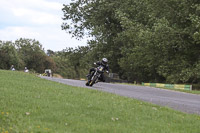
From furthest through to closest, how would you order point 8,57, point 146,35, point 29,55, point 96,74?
point 29,55 → point 8,57 → point 146,35 → point 96,74

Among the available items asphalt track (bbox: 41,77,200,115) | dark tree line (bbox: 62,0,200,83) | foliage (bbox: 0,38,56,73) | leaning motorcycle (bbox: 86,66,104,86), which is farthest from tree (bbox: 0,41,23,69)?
asphalt track (bbox: 41,77,200,115)

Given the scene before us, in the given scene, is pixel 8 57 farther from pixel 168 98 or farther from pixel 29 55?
pixel 168 98

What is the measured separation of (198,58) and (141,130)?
1196 inches

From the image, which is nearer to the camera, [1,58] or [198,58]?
[198,58]

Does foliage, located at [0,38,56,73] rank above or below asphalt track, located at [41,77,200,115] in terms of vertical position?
above

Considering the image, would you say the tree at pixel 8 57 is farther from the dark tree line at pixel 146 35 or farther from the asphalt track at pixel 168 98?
the asphalt track at pixel 168 98

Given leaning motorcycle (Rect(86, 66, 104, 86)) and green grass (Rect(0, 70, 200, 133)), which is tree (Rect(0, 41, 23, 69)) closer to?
leaning motorcycle (Rect(86, 66, 104, 86))

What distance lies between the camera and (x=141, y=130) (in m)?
8.24

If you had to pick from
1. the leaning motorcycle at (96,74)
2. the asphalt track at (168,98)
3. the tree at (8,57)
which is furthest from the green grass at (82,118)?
the tree at (8,57)

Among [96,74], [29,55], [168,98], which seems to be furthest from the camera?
[29,55]

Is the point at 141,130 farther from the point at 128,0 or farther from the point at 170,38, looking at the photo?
the point at 128,0

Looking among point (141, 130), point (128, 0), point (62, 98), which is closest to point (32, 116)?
point (141, 130)

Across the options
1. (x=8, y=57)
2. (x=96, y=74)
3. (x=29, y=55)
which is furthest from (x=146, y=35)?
(x=29, y=55)

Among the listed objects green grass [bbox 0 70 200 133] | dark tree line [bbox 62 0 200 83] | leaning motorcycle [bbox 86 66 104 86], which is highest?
dark tree line [bbox 62 0 200 83]
